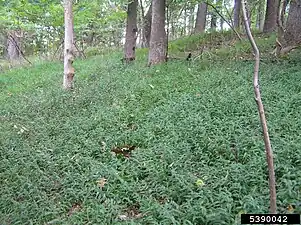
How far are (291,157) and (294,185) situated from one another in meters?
0.59

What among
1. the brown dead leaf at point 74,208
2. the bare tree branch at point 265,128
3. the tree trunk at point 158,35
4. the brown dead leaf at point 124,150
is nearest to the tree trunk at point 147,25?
the tree trunk at point 158,35

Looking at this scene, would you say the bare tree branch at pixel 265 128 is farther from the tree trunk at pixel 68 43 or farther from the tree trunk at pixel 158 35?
the tree trunk at pixel 158 35

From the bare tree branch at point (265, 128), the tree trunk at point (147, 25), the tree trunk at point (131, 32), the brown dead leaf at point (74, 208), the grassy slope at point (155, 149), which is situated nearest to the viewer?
the bare tree branch at point (265, 128)

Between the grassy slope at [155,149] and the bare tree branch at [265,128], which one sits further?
the grassy slope at [155,149]

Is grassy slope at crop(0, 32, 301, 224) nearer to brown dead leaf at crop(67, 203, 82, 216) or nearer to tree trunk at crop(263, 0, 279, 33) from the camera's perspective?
brown dead leaf at crop(67, 203, 82, 216)

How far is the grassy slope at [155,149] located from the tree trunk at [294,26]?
0.87 m

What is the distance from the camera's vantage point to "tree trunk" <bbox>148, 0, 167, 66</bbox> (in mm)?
8500

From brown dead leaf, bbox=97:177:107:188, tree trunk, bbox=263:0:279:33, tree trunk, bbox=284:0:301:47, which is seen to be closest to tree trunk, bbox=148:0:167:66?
tree trunk, bbox=284:0:301:47

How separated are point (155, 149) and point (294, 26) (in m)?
5.42

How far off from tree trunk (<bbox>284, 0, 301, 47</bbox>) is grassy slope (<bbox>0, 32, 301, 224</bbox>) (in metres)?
0.87

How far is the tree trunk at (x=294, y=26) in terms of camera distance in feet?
24.8

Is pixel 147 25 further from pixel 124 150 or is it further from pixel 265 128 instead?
pixel 265 128

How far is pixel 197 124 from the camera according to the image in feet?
15.7

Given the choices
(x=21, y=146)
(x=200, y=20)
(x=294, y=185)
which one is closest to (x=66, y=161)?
(x=21, y=146)
